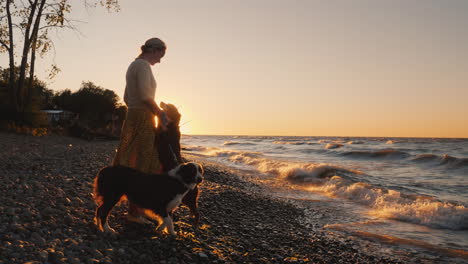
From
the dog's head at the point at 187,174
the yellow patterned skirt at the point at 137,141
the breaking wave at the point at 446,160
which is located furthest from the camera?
the breaking wave at the point at 446,160

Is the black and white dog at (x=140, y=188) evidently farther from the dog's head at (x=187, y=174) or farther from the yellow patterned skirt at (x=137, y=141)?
the yellow patterned skirt at (x=137, y=141)

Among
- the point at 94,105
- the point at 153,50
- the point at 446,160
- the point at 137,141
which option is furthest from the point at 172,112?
the point at 94,105

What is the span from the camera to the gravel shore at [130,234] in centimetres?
384

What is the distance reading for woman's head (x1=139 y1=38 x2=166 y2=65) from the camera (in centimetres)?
468

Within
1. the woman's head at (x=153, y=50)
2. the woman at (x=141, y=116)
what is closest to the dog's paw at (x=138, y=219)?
the woman at (x=141, y=116)

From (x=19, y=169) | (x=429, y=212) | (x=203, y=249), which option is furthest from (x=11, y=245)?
(x=429, y=212)

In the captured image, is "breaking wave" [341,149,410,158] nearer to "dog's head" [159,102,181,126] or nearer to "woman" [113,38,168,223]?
"dog's head" [159,102,181,126]

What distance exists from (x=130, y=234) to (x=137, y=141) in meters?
1.28

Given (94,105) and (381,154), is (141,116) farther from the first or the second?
(94,105)

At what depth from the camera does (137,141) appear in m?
4.86

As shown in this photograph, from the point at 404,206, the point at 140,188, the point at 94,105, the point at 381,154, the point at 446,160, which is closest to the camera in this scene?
the point at 140,188

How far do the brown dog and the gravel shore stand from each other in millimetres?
622

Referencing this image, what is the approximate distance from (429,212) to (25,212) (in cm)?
935

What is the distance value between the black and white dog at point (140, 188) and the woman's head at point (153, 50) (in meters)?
1.55
